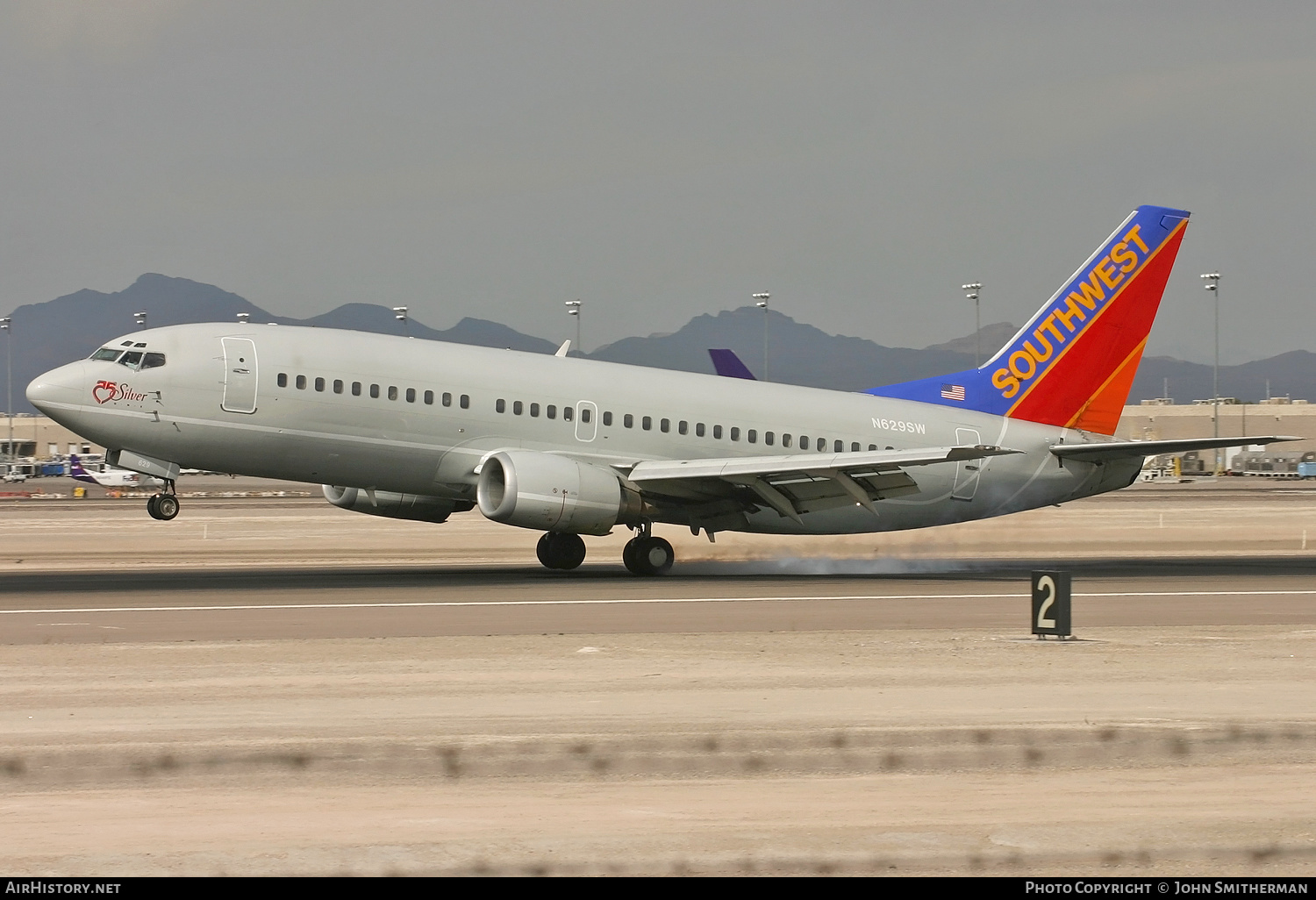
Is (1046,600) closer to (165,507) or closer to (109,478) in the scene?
(165,507)

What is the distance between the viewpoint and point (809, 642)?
65.7 ft

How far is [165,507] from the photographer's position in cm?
2872

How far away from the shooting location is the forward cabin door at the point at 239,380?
29.5 meters

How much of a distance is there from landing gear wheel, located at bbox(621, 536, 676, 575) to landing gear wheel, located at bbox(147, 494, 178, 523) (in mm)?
9738

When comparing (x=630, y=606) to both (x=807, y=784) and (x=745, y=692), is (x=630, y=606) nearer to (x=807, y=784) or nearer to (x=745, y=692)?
(x=745, y=692)

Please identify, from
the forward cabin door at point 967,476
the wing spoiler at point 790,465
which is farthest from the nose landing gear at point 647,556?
the forward cabin door at point 967,476

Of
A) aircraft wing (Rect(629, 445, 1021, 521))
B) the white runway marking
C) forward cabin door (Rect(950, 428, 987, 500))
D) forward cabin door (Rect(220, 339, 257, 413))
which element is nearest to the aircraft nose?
forward cabin door (Rect(220, 339, 257, 413))

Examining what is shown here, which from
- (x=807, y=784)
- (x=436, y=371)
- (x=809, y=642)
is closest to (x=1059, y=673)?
(x=809, y=642)

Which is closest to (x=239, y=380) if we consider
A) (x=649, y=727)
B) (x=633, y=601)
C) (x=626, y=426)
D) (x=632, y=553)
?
(x=626, y=426)

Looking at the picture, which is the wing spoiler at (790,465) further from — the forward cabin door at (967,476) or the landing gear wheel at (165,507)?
the landing gear wheel at (165,507)

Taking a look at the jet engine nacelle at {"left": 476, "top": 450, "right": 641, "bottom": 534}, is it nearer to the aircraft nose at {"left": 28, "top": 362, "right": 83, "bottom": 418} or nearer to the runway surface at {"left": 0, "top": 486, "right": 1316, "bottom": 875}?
the runway surface at {"left": 0, "top": 486, "right": 1316, "bottom": 875}

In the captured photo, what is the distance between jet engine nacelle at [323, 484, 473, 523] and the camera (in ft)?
108

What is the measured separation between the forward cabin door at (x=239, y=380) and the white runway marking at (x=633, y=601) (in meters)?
6.02

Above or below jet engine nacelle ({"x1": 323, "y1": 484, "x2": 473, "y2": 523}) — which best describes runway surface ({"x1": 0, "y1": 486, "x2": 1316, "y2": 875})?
below
